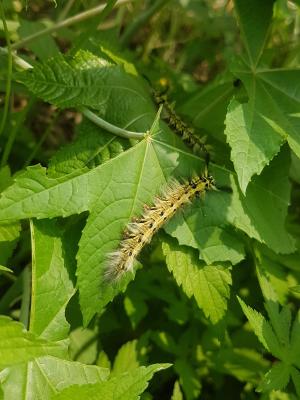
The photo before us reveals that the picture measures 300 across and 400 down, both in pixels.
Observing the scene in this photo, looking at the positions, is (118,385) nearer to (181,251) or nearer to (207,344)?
(181,251)

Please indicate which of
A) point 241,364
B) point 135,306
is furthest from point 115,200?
point 241,364

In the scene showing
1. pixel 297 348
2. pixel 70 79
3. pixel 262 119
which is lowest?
pixel 297 348

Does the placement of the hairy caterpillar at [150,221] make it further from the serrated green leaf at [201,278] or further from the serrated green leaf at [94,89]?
the serrated green leaf at [94,89]

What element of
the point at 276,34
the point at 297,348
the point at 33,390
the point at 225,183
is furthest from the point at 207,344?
the point at 276,34

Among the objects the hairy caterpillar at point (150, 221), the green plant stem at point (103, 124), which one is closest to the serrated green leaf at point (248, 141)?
the hairy caterpillar at point (150, 221)

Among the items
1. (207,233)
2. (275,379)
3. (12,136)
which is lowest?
(275,379)

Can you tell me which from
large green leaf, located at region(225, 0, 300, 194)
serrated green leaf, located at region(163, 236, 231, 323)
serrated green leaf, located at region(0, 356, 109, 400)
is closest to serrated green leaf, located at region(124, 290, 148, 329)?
serrated green leaf, located at region(163, 236, 231, 323)

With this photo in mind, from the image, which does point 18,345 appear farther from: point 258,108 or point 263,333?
point 258,108
